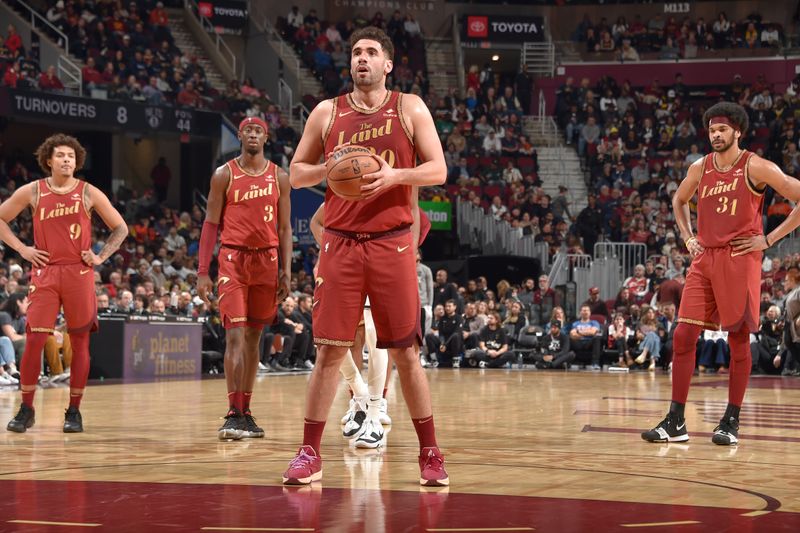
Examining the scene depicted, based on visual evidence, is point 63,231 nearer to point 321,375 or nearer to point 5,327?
point 321,375

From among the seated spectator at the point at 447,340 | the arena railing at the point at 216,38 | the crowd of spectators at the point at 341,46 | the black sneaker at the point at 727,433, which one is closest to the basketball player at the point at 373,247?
the black sneaker at the point at 727,433

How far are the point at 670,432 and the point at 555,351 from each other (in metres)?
12.7

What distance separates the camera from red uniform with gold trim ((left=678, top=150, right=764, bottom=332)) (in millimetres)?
7758

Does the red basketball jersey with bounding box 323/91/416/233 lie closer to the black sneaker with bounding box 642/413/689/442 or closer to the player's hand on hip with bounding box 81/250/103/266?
the black sneaker with bounding box 642/413/689/442

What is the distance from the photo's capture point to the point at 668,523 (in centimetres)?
434

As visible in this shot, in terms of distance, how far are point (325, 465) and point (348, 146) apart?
6.15ft

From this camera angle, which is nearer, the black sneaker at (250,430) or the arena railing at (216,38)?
the black sneaker at (250,430)

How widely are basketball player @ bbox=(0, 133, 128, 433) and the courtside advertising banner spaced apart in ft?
58.9

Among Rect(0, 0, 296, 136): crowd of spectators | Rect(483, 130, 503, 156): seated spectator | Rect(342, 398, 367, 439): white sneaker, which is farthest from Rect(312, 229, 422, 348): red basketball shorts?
Rect(483, 130, 503, 156): seated spectator

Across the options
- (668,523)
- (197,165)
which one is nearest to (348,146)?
(668,523)

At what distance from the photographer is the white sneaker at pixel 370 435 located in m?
7.00

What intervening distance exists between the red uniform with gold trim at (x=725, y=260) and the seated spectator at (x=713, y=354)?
10.9 metres

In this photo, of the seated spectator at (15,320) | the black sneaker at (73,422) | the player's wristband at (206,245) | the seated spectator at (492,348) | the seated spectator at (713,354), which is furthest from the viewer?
the seated spectator at (492,348)

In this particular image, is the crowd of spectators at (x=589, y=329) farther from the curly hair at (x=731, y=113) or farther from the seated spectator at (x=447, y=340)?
the curly hair at (x=731, y=113)
